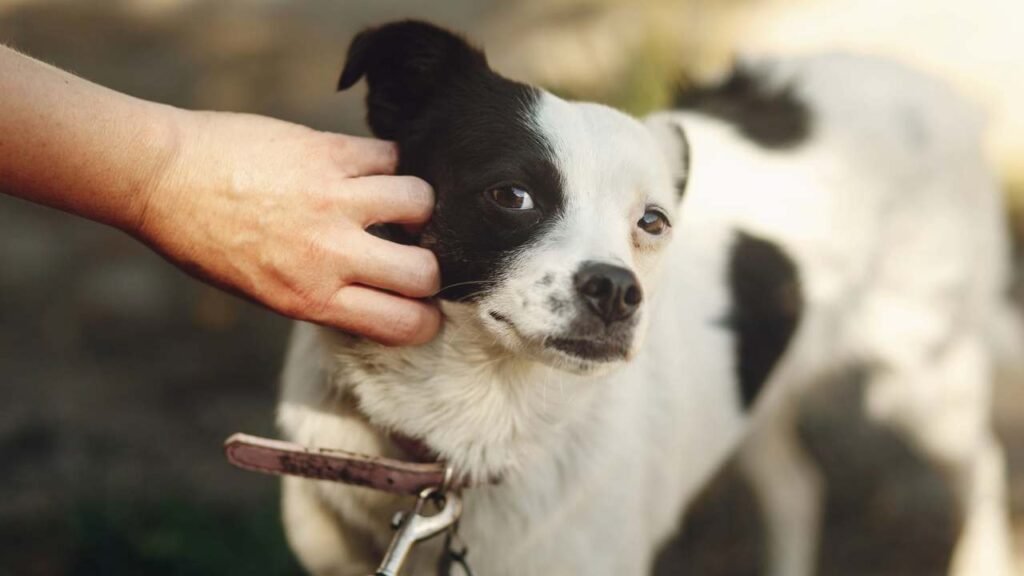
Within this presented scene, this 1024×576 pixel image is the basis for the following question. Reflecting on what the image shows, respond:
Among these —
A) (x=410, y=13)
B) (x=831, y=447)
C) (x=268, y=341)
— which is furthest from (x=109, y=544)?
(x=410, y=13)

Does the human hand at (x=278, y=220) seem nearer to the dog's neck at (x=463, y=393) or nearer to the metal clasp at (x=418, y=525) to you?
the dog's neck at (x=463, y=393)

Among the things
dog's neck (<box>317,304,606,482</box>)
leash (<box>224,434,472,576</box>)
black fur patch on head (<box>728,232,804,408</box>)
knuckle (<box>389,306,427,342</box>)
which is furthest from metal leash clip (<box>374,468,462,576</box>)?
black fur patch on head (<box>728,232,804,408</box>)

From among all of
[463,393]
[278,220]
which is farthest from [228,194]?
[463,393]

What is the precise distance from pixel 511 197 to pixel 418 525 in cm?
66

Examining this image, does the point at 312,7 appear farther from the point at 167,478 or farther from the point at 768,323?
the point at 768,323

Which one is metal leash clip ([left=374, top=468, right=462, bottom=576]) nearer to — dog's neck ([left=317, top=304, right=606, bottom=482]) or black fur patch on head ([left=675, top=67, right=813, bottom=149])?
dog's neck ([left=317, top=304, right=606, bottom=482])

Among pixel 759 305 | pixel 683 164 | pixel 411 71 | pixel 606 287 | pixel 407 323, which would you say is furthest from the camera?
pixel 759 305

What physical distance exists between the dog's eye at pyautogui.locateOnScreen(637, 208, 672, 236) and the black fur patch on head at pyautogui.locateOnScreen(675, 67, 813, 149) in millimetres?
1044

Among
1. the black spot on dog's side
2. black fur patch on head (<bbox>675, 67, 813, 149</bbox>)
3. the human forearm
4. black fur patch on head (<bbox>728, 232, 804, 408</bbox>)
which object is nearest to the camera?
the human forearm

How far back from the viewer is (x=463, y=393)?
2225 millimetres

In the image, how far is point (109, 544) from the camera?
325cm

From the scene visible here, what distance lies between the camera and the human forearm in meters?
1.74

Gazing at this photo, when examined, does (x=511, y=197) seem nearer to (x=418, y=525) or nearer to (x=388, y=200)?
(x=388, y=200)

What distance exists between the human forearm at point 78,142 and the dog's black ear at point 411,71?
1.70 feet
